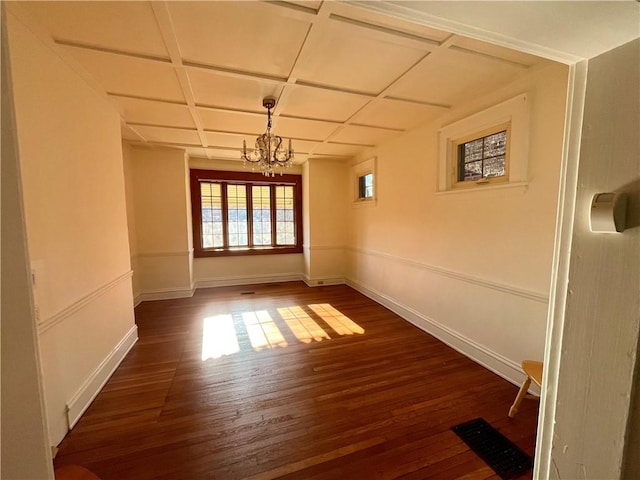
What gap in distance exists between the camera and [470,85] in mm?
2234

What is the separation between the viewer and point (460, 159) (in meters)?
2.79

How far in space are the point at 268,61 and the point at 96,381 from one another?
110 inches

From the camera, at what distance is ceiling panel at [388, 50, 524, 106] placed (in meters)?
1.89

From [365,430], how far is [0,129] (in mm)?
2134

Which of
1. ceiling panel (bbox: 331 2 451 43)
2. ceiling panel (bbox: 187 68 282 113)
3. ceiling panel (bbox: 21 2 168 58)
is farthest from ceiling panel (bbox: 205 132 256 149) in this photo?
ceiling panel (bbox: 331 2 451 43)

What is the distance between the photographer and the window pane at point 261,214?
547 centimetres

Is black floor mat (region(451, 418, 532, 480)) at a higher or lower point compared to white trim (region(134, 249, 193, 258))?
lower

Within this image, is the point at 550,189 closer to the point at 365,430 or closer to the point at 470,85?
the point at 470,85

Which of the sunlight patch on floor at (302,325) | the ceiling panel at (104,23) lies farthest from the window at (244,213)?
the ceiling panel at (104,23)

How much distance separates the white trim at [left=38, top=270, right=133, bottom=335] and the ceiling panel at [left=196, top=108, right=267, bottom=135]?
6.20ft

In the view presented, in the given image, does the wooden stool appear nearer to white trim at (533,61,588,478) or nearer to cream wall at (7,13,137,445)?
white trim at (533,61,588,478)

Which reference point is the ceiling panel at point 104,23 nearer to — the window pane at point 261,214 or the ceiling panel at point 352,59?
the ceiling panel at point 352,59

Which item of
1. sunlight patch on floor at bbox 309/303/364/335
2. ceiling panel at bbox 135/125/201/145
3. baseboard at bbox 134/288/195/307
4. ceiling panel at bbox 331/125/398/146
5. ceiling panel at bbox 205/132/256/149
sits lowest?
sunlight patch on floor at bbox 309/303/364/335

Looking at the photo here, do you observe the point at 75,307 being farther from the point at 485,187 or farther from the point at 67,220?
the point at 485,187
